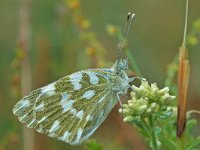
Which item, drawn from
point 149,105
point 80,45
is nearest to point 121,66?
point 149,105

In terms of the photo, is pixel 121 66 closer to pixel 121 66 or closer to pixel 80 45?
pixel 121 66

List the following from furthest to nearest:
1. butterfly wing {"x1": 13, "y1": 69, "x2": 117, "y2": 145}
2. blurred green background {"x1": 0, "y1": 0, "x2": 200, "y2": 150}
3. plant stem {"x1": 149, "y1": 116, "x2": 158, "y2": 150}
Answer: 1. blurred green background {"x1": 0, "y1": 0, "x2": 200, "y2": 150}
2. butterfly wing {"x1": 13, "y1": 69, "x2": 117, "y2": 145}
3. plant stem {"x1": 149, "y1": 116, "x2": 158, "y2": 150}

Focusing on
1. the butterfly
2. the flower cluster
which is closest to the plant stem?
the flower cluster

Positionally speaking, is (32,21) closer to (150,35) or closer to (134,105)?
(150,35)

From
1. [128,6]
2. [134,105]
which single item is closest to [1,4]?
[128,6]

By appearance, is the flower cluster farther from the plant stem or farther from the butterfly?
the butterfly

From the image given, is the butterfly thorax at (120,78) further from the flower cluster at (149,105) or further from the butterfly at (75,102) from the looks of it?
the flower cluster at (149,105)

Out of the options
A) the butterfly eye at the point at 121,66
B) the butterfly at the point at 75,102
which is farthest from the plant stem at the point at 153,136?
the butterfly eye at the point at 121,66
